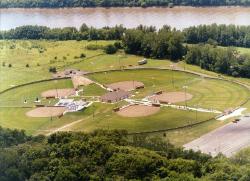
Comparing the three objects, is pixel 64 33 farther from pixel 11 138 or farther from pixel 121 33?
pixel 11 138

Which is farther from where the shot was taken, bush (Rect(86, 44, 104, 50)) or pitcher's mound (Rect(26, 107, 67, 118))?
bush (Rect(86, 44, 104, 50))

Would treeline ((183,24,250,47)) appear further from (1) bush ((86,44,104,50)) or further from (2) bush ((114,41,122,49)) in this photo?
(1) bush ((86,44,104,50))

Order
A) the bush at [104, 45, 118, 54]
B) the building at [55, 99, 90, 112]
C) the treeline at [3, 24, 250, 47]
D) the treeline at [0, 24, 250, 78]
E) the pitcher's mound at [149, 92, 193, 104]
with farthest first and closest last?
1. the bush at [104, 45, 118, 54]
2. the treeline at [3, 24, 250, 47]
3. the treeline at [0, 24, 250, 78]
4. the pitcher's mound at [149, 92, 193, 104]
5. the building at [55, 99, 90, 112]

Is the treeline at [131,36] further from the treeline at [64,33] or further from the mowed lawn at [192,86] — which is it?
the mowed lawn at [192,86]

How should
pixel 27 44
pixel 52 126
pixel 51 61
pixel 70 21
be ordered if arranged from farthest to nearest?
1. pixel 70 21
2. pixel 27 44
3. pixel 51 61
4. pixel 52 126

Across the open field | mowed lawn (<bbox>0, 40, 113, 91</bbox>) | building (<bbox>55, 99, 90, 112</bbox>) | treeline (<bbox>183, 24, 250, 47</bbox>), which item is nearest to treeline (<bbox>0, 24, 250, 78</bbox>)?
treeline (<bbox>183, 24, 250, 47</bbox>)

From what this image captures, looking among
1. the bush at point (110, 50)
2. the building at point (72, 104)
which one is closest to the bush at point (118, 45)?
the bush at point (110, 50)

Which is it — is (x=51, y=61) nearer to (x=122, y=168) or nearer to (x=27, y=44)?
(x=27, y=44)

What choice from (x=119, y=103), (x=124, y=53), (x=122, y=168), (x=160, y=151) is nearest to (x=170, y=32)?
(x=124, y=53)
